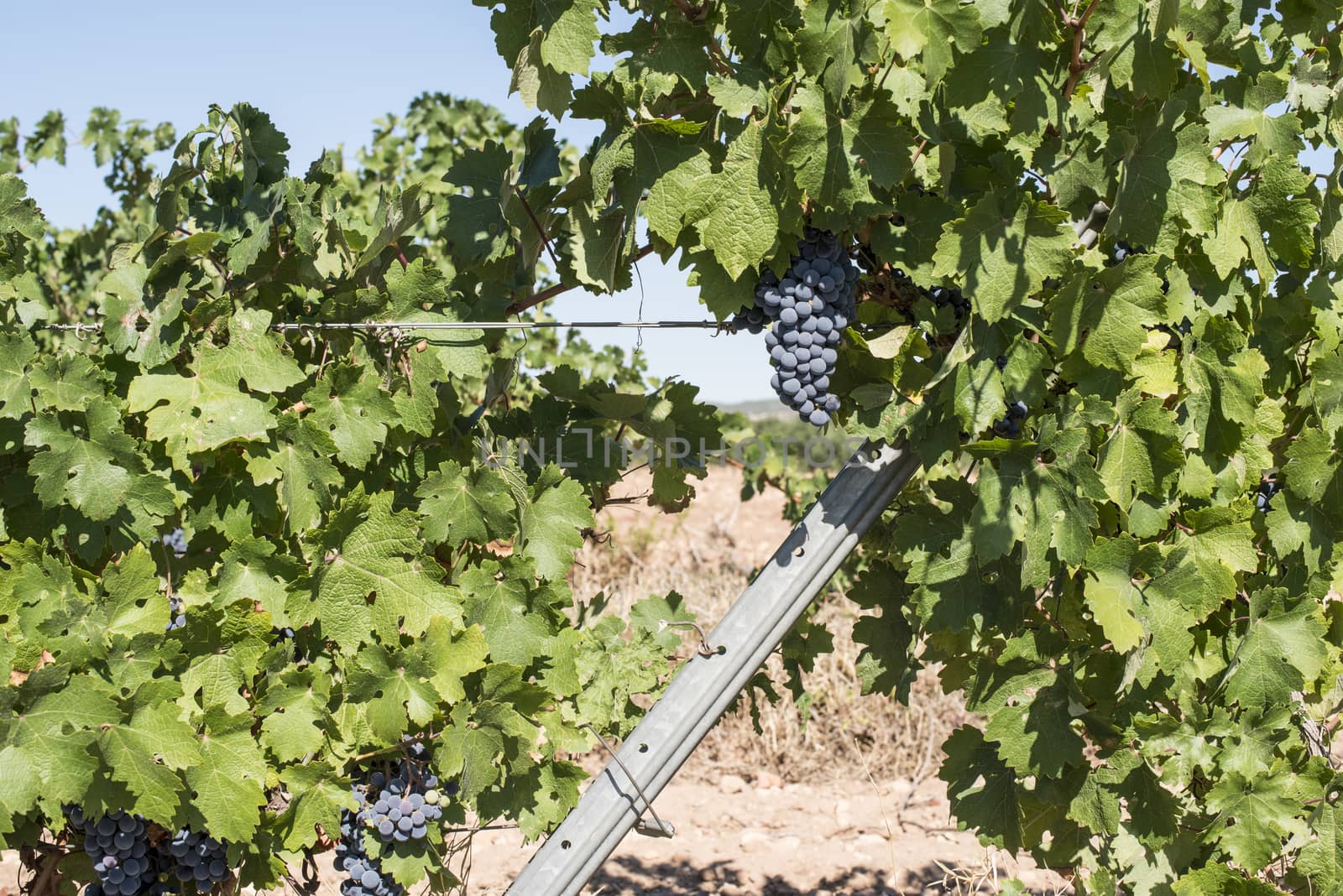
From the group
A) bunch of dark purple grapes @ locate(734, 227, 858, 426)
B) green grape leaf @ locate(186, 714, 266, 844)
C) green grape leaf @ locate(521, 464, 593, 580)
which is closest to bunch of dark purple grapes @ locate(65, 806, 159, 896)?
green grape leaf @ locate(186, 714, 266, 844)

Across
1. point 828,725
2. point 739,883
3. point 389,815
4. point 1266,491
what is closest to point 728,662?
point 389,815

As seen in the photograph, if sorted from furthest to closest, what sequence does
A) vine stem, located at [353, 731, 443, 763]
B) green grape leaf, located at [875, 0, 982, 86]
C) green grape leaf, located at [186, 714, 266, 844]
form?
vine stem, located at [353, 731, 443, 763], green grape leaf, located at [186, 714, 266, 844], green grape leaf, located at [875, 0, 982, 86]

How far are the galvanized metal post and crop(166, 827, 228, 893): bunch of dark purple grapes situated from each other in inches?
23.6

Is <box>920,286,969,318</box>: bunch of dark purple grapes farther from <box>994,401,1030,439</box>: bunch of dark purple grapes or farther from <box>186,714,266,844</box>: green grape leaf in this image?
<box>186,714,266,844</box>: green grape leaf

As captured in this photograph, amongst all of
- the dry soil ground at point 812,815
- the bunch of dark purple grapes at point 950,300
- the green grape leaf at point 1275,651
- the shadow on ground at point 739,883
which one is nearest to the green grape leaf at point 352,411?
the bunch of dark purple grapes at point 950,300

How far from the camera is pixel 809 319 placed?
72.2 inches

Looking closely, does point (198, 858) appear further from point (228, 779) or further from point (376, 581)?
point (376, 581)

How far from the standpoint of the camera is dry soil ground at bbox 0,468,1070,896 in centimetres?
388

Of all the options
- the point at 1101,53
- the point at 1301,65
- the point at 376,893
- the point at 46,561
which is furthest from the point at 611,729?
the point at 1301,65

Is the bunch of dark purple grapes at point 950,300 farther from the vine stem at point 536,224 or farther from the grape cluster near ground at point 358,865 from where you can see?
the grape cluster near ground at point 358,865

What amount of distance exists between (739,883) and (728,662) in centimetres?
231

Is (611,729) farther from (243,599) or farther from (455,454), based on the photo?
(243,599)

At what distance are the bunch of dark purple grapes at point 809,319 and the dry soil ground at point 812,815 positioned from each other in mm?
1358

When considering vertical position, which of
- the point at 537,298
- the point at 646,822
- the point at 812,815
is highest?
the point at 537,298
